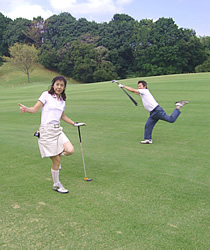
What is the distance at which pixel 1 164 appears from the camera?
7.64 m

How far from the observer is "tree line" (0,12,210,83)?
6775 cm

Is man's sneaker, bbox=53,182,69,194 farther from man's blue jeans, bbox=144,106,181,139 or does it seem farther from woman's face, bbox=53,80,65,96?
man's blue jeans, bbox=144,106,181,139

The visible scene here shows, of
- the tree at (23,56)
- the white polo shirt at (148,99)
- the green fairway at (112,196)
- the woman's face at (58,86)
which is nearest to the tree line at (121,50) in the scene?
the tree at (23,56)

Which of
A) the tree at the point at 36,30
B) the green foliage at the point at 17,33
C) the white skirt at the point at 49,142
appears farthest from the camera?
the green foliage at the point at 17,33

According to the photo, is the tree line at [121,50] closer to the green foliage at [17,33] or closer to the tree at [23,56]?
the green foliage at [17,33]

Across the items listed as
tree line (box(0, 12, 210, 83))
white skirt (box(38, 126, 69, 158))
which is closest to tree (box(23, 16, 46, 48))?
tree line (box(0, 12, 210, 83))

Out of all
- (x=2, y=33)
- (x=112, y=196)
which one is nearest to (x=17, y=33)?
(x=2, y=33)

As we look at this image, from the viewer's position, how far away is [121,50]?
7244cm

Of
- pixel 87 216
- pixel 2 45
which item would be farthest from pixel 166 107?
pixel 2 45

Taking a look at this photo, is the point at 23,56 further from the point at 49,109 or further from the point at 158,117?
the point at 49,109

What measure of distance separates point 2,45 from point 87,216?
9080 centimetres

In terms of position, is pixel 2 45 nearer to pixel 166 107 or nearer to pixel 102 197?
pixel 166 107

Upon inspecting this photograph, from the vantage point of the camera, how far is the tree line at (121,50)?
222ft

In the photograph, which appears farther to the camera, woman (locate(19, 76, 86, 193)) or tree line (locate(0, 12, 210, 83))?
tree line (locate(0, 12, 210, 83))
